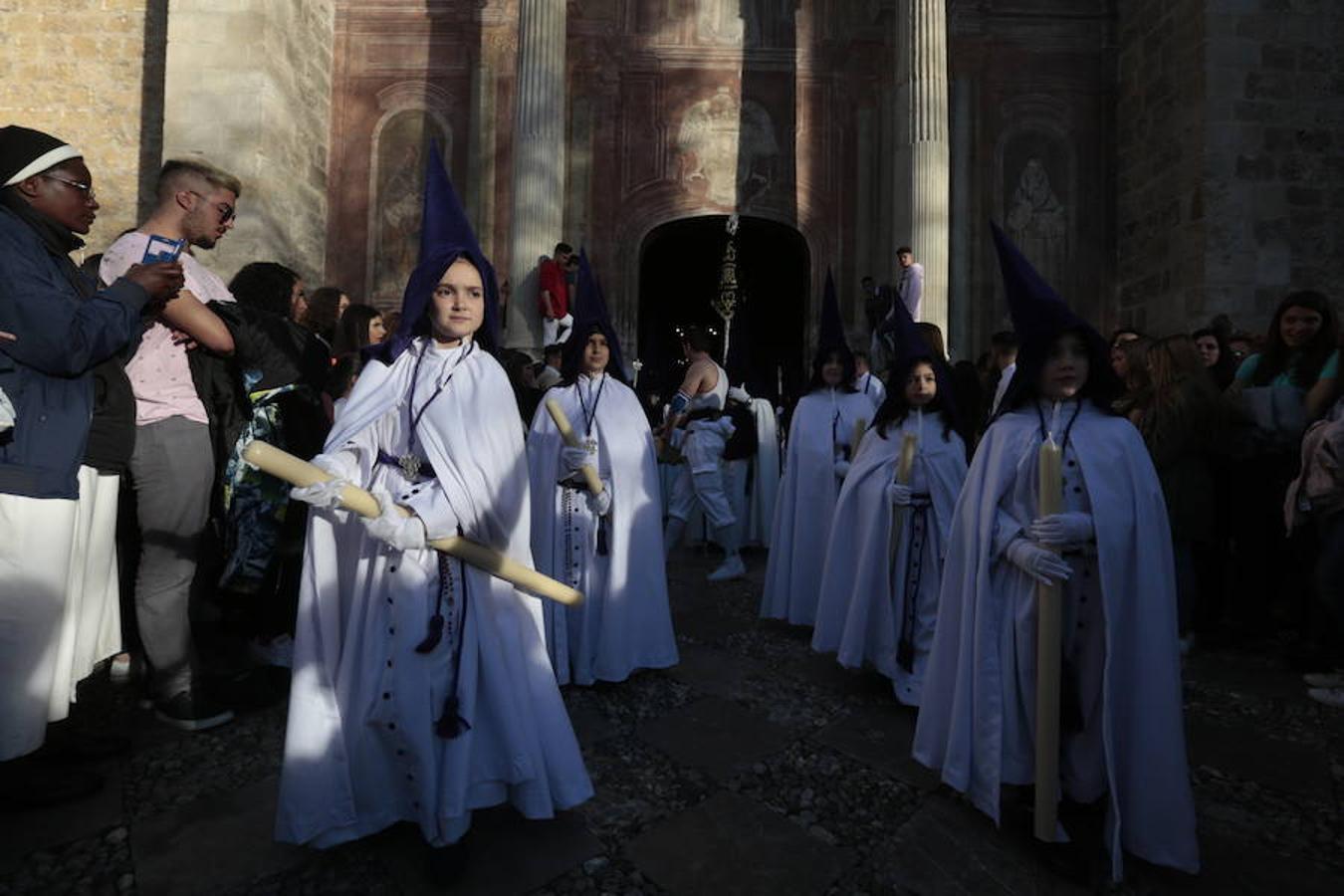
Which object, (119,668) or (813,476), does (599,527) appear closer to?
(813,476)

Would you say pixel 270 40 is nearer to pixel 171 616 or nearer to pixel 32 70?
pixel 32 70

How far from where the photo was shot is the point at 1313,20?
32.2 ft

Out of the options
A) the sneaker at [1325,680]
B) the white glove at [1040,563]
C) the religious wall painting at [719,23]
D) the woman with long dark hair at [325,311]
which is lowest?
the sneaker at [1325,680]

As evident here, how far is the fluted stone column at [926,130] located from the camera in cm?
993

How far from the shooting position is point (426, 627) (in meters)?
2.13

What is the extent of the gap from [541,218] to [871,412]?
639cm

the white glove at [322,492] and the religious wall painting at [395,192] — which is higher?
the religious wall painting at [395,192]

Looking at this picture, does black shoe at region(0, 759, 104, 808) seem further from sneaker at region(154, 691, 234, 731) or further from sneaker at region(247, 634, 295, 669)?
sneaker at region(247, 634, 295, 669)

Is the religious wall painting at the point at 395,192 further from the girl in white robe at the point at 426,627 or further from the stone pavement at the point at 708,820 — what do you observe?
the girl in white robe at the point at 426,627

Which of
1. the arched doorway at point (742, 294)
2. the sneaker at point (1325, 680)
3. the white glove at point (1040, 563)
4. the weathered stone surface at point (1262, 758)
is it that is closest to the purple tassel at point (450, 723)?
the white glove at point (1040, 563)

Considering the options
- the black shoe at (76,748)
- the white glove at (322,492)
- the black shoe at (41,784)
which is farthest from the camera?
the black shoe at (76,748)

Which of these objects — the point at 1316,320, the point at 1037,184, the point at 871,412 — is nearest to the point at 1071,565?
the point at 871,412

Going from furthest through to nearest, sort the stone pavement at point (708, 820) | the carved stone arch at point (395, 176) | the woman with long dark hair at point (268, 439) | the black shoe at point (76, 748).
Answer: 1. the carved stone arch at point (395, 176)
2. the woman with long dark hair at point (268, 439)
3. the black shoe at point (76, 748)
4. the stone pavement at point (708, 820)

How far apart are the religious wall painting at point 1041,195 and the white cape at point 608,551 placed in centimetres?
1044
